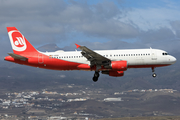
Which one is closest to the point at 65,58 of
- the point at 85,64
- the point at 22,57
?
the point at 85,64

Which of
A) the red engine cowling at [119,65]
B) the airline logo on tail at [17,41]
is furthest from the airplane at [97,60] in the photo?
the airline logo on tail at [17,41]

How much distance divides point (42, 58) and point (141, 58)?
902 inches

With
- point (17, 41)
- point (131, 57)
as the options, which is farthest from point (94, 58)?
point (17, 41)

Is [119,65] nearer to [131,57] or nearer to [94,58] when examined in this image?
[131,57]

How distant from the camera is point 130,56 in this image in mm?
66750

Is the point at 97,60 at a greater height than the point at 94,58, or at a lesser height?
lesser

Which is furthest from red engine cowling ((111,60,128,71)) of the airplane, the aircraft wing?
the aircraft wing

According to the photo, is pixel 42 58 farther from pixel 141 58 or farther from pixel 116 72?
pixel 141 58

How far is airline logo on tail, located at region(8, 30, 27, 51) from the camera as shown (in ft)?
229

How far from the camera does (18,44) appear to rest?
2756 inches

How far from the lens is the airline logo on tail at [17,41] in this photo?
229 feet

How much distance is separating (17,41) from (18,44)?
836mm

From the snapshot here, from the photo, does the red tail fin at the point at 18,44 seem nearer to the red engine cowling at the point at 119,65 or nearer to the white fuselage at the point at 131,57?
the white fuselage at the point at 131,57

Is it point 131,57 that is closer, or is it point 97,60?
point 97,60
